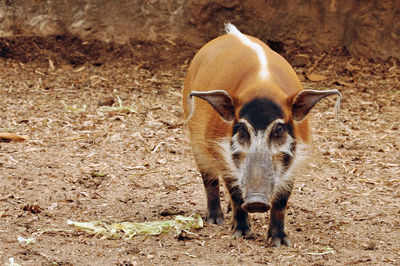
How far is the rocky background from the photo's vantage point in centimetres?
950

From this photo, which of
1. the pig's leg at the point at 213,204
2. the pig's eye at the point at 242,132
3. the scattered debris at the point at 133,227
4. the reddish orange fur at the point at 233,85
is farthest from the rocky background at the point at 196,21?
the pig's eye at the point at 242,132

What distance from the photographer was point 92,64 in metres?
9.50

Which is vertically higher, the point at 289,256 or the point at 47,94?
the point at 289,256

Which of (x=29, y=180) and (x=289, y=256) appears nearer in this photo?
(x=289, y=256)

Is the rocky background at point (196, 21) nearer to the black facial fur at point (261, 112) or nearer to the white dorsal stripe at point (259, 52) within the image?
the white dorsal stripe at point (259, 52)

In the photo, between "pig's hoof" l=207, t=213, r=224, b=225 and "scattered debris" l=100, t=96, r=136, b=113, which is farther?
"scattered debris" l=100, t=96, r=136, b=113

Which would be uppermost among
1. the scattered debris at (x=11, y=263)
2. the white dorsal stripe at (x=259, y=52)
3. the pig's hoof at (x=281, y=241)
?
the white dorsal stripe at (x=259, y=52)

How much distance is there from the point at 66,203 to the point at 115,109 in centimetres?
282

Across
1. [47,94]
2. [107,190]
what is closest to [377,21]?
[47,94]

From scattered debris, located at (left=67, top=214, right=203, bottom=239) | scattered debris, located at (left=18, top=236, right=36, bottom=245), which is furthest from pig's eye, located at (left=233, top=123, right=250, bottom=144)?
scattered debris, located at (left=18, top=236, right=36, bottom=245)

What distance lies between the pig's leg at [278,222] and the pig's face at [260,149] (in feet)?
0.90

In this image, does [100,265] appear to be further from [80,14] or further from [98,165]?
[80,14]

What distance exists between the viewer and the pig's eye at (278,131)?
4065 millimetres

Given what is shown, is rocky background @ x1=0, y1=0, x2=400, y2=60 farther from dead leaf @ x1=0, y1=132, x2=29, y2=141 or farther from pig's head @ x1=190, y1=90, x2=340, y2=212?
pig's head @ x1=190, y1=90, x2=340, y2=212
